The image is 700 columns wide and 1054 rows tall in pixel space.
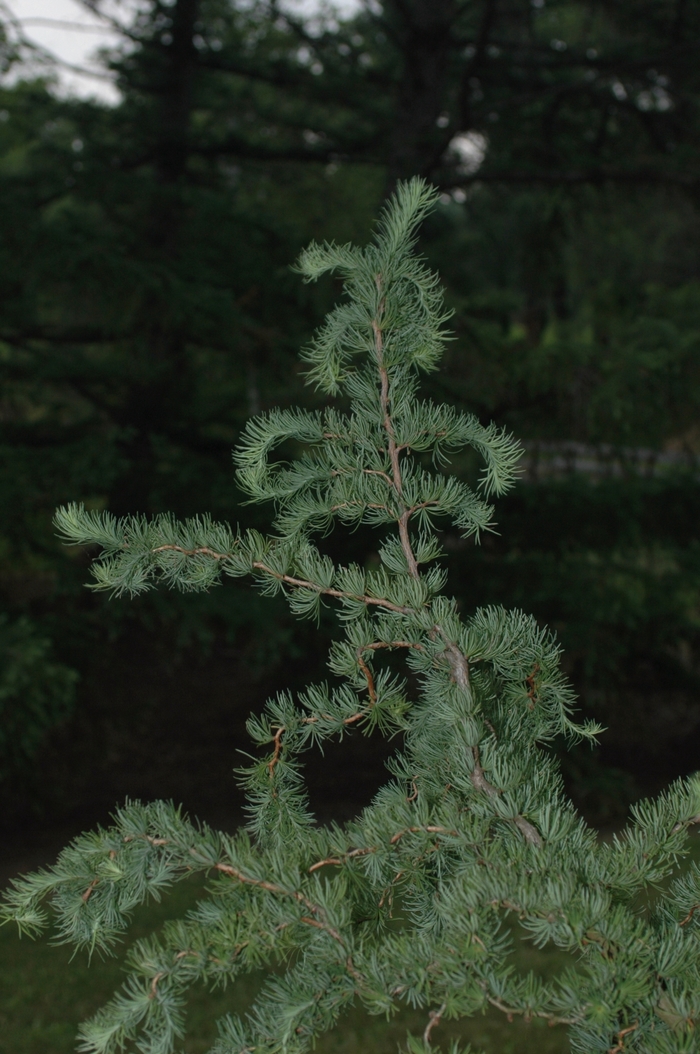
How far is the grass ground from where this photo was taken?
13.9 ft

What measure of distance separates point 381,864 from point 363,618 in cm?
38

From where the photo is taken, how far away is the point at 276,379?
6426 millimetres

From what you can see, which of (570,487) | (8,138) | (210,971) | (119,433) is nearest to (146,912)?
(119,433)

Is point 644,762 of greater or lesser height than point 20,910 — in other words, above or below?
→ below

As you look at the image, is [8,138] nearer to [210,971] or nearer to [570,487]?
[570,487]

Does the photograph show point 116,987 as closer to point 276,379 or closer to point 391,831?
point 276,379

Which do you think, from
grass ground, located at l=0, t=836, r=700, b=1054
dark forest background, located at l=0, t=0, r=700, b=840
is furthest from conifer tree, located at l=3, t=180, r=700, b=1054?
dark forest background, located at l=0, t=0, r=700, b=840

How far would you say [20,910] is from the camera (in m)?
1.25

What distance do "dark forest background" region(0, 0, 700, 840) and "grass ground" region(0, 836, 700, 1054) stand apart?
47.5 inches

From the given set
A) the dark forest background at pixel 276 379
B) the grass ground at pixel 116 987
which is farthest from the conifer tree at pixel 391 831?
the dark forest background at pixel 276 379

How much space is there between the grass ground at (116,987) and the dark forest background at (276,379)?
121 cm

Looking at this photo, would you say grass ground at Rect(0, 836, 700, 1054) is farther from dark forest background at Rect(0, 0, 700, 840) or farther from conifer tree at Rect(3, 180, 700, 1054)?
conifer tree at Rect(3, 180, 700, 1054)

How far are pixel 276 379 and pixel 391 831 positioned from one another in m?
5.33

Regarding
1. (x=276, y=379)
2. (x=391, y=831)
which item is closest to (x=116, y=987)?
(x=276, y=379)
